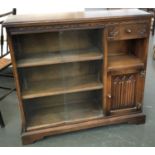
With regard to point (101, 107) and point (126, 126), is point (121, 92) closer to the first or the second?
point (101, 107)

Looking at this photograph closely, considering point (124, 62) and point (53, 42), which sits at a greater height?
point (53, 42)

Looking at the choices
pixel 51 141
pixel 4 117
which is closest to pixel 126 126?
pixel 51 141

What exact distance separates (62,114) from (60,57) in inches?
22.8

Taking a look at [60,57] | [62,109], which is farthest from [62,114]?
[60,57]

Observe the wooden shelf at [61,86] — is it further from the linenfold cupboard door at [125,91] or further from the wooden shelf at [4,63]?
the wooden shelf at [4,63]

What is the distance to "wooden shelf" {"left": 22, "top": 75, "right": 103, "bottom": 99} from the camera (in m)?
1.81

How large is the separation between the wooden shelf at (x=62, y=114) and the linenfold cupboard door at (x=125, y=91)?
178mm

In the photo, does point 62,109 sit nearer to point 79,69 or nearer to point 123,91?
point 79,69

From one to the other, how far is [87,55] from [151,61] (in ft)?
7.30

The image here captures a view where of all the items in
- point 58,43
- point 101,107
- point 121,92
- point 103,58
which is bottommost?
point 101,107

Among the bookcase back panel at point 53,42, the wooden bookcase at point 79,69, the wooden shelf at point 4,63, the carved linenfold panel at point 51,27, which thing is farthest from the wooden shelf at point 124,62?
the wooden shelf at point 4,63

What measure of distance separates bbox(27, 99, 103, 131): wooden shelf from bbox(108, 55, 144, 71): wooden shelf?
18.8 inches

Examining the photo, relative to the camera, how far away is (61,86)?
1899 mm

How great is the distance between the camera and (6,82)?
10.1 feet
